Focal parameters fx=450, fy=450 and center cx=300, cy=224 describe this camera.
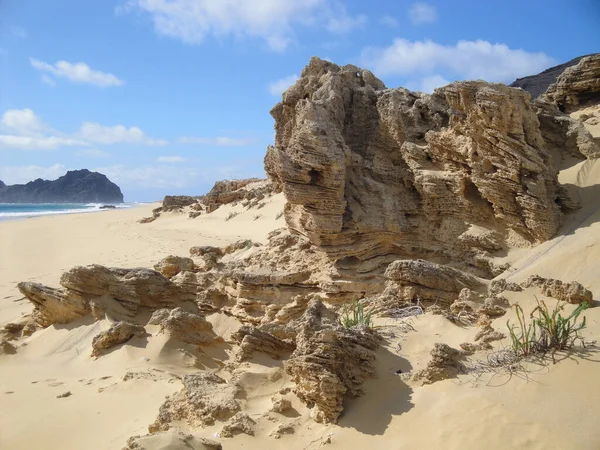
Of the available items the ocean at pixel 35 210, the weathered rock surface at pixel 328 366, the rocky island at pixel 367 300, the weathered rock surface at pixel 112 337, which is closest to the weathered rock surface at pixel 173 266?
the rocky island at pixel 367 300

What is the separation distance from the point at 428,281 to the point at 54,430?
174 inches

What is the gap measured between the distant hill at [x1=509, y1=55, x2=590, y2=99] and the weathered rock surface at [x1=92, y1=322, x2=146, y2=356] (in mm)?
22646

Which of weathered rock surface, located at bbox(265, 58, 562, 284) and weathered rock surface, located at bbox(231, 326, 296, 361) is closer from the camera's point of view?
weathered rock surface, located at bbox(231, 326, 296, 361)

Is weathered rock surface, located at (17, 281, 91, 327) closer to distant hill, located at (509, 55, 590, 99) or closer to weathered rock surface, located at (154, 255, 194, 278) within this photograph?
weathered rock surface, located at (154, 255, 194, 278)

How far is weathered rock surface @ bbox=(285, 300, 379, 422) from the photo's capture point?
3586 mm

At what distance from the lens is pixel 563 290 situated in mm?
4906

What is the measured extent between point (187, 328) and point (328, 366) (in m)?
2.98

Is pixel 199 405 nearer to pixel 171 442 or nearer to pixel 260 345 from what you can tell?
pixel 171 442

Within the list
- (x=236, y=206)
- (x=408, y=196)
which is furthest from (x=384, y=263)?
(x=236, y=206)

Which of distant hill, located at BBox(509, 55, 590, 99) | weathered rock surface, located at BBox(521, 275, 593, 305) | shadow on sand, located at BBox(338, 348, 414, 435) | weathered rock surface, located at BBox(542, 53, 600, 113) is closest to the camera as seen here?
shadow on sand, located at BBox(338, 348, 414, 435)

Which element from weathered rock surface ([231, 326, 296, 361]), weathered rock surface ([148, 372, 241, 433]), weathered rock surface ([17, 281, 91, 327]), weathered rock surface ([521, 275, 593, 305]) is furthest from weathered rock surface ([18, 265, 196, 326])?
weathered rock surface ([521, 275, 593, 305])

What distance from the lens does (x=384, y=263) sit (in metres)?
7.21

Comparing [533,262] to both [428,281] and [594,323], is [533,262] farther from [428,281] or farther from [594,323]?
[594,323]

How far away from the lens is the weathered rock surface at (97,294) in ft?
22.6
